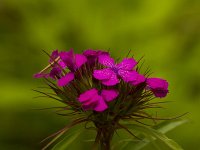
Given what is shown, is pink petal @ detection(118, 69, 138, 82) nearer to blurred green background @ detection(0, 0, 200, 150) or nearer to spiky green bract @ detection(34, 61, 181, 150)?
spiky green bract @ detection(34, 61, 181, 150)

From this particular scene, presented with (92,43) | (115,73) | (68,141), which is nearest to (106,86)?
(115,73)

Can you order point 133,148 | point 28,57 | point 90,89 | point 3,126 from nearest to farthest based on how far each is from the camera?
point 90,89 → point 133,148 → point 3,126 → point 28,57

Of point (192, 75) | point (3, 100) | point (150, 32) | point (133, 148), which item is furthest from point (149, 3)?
point (133, 148)

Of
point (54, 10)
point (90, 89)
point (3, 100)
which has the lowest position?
point (90, 89)

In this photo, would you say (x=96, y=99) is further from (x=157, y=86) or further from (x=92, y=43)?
(x=92, y=43)

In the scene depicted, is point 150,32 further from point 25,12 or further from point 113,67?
point 113,67

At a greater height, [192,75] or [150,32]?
[150,32]

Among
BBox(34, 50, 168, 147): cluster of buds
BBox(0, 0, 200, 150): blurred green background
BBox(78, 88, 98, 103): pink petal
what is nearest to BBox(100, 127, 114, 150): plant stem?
BBox(34, 50, 168, 147): cluster of buds

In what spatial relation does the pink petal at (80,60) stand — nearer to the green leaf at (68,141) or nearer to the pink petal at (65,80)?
the pink petal at (65,80)
